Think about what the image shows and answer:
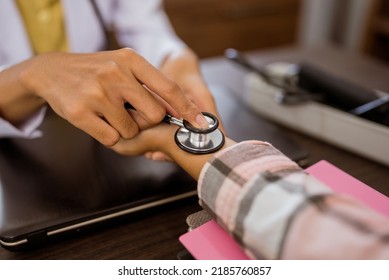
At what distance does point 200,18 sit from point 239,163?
65.3 inches

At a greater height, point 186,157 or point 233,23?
point 186,157

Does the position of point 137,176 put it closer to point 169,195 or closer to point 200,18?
point 169,195

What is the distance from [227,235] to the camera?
1.10ft

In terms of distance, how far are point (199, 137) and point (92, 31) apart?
43 cm

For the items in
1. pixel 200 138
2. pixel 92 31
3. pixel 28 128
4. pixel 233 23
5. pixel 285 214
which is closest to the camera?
pixel 285 214

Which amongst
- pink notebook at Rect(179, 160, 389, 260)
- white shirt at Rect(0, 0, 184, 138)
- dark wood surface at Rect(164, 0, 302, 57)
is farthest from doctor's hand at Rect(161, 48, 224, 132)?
dark wood surface at Rect(164, 0, 302, 57)

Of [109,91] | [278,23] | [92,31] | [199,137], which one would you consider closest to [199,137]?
[199,137]

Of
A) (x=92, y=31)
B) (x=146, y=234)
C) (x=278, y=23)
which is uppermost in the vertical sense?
(x=92, y=31)

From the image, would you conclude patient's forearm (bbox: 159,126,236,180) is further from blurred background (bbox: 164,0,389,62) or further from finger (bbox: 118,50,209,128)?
blurred background (bbox: 164,0,389,62)

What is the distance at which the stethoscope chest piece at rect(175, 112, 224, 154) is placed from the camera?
0.37 meters

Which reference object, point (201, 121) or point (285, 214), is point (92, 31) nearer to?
point (201, 121)

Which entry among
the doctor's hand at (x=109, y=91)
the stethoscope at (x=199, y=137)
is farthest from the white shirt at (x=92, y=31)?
the stethoscope at (x=199, y=137)

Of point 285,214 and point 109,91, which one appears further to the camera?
point 109,91

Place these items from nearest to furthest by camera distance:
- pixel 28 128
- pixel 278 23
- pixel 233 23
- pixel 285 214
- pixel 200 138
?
pixel 285 214
pixel 200 138
pixel 28 128
pixel 233 23
pixel 278 23
